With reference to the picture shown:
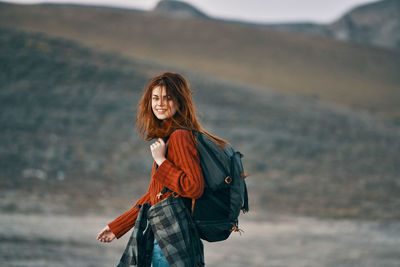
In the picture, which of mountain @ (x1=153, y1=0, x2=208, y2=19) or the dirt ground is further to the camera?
mountain @ (x1=153, y1=0, x2=208, y2=19)

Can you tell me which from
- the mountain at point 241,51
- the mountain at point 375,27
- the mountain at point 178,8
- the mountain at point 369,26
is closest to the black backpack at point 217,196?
the mountain at point 241,51

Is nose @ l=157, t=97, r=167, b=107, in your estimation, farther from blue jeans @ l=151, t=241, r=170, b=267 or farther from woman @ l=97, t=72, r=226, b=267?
blue jeans @ l=151, t=241, r=170, b=267

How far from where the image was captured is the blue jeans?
7.97 ft

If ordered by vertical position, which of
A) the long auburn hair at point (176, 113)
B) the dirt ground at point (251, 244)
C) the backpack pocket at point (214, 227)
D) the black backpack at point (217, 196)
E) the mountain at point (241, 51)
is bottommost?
the backpack pocket at point (214, 227)

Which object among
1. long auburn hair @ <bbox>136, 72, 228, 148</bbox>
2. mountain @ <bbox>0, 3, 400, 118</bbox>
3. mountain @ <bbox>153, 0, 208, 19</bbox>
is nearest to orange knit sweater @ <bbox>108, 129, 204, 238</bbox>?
long auburn hair @ <bbox>136, 72, 228, 148</bbox>

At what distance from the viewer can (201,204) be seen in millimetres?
2373

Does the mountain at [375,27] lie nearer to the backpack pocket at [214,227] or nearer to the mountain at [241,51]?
the mountain at [241,51]

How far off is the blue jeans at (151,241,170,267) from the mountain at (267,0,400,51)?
9890 centimetres

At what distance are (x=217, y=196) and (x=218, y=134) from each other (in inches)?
763

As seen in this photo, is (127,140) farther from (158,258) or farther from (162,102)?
(158,258)

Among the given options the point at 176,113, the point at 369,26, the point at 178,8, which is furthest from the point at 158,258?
the point at 178,8

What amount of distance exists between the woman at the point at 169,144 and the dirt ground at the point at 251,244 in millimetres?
5351

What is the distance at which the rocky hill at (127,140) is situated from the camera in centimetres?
1484

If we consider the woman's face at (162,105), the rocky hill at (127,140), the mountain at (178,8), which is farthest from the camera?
the mountain at (178,8)
